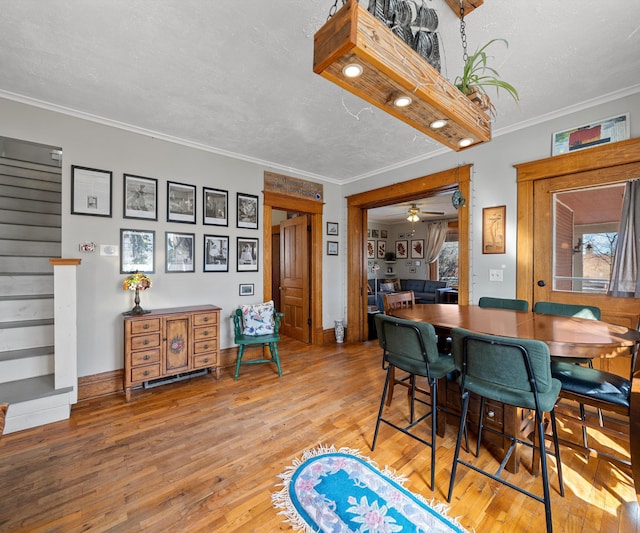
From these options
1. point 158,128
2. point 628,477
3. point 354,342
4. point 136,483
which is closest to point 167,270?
point 158,128

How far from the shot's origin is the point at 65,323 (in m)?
2.45

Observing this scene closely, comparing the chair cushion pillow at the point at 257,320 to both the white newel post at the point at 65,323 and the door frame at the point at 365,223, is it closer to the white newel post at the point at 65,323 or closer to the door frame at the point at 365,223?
the white newel post at the point at 65,323

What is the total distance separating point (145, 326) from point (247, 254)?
1523 mm

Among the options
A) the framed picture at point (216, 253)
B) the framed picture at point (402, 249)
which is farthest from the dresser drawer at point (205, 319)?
the framed picture at point (402, 249)

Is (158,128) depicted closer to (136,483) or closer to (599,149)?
(136,483)

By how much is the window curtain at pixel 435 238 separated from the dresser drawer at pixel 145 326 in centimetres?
742

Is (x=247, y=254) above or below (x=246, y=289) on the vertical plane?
above

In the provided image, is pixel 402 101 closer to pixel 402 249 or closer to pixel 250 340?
pixel 250 340

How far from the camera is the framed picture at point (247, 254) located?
3.84m

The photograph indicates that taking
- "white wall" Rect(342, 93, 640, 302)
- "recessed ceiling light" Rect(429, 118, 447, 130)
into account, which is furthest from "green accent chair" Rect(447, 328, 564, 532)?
"white wall" Rect(342, 93, 640, 302)

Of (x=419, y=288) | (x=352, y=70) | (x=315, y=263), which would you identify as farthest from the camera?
(x=419, y=288)

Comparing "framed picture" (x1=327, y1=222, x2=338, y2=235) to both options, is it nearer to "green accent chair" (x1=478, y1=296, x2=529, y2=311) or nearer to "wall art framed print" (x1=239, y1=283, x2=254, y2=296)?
"wall art framed print" (x1=239, y1=283, x2=254, y2=296)

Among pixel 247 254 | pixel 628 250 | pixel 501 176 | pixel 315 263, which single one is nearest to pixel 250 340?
pixel 247 254

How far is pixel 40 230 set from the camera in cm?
336
